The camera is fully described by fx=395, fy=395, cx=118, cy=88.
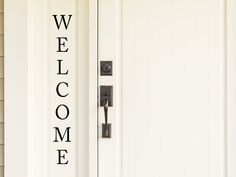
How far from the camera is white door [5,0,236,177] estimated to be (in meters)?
2.32

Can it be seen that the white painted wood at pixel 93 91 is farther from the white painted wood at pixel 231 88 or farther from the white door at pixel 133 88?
the white painted wood at pixel 231 88

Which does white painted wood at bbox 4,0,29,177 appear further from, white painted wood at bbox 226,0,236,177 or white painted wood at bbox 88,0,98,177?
white painted wood at bbox 226,0,236,177

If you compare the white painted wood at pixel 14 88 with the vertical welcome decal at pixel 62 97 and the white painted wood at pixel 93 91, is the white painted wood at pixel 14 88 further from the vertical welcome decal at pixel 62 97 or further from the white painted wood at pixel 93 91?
the white painted wood at pixel 93 91

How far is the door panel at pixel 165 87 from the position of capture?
2.33 metres

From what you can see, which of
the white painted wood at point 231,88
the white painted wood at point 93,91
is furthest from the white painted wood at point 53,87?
the white painted wood at point 231,88

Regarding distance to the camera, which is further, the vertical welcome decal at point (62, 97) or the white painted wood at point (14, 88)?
the vertical welcome decal at point (62, 97)

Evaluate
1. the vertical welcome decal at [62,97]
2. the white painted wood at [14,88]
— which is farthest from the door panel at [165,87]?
the white painted wood at [14,88]

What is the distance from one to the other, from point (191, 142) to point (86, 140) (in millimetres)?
623

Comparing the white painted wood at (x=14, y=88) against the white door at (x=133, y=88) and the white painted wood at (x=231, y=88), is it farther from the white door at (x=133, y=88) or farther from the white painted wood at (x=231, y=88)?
the white painted wood at (x=231, y=88)

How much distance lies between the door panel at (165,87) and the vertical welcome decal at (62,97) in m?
0.18

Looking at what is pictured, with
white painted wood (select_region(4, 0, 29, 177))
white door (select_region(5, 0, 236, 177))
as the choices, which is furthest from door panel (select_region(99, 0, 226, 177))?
white painted wood (select_region(4, 0, 29, 177))

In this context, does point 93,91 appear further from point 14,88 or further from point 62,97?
point 14,88

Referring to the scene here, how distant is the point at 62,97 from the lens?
92.6 inches

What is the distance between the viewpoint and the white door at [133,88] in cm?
232
